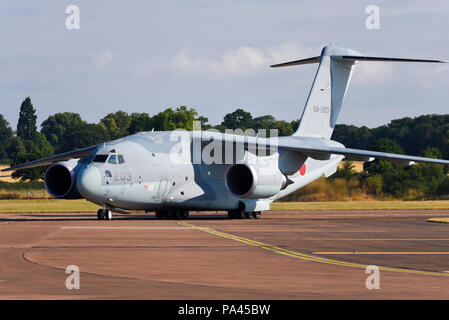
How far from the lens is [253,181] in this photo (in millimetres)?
32750

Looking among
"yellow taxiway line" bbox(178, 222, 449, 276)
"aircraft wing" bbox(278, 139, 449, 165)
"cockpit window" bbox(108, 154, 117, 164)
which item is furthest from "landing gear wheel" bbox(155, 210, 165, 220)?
"yellow taxiway line" bbox(178, 222, 449, 276)

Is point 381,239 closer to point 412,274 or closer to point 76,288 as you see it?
point 412,274

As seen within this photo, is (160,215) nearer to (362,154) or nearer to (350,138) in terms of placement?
(362,154)

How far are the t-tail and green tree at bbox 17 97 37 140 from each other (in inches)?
5083

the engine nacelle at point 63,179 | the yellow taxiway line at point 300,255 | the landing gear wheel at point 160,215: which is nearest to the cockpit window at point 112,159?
the engine nacelle at point 63,179

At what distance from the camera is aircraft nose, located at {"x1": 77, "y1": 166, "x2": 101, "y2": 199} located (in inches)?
1178

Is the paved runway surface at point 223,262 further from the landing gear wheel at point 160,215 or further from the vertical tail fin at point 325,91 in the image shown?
the vertical tail fin at point 325,91

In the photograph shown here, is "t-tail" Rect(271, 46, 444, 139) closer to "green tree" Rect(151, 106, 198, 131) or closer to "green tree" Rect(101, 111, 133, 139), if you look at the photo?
"green tree" Rect(151, 106, 198, 131)

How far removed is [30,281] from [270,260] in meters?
5.47

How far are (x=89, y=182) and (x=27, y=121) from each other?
5563 inches

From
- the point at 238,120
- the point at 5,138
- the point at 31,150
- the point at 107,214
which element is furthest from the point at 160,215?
the point at 5,138

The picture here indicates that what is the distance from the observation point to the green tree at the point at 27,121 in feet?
540
